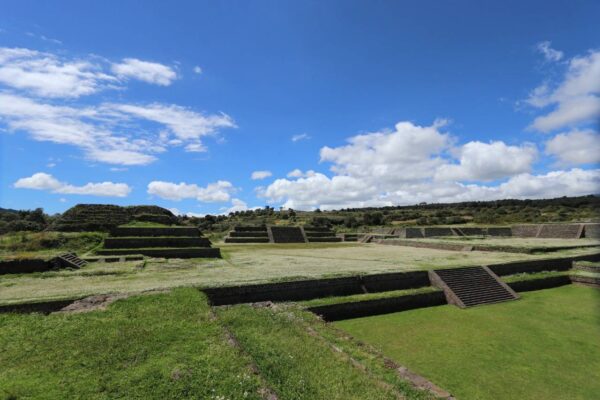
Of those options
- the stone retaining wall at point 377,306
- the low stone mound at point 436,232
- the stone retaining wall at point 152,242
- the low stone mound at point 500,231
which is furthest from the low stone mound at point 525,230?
the stone retaining wall at point 152,242

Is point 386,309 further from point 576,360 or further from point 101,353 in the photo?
point 101,353

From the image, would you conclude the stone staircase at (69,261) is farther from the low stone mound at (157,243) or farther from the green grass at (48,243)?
the low stone mound at (157,243)

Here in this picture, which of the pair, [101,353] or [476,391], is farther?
[476,391]

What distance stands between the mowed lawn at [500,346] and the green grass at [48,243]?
15395mm

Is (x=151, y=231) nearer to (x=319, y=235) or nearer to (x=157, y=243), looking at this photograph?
(x=157, y=243)

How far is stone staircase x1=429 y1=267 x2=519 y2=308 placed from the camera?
12.1m

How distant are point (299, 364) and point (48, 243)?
17.4 m

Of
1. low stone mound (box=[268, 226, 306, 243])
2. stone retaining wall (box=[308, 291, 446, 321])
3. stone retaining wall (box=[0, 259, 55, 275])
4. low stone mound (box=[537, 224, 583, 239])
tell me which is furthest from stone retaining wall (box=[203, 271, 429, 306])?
low stone mound (box=[537, 224, 583, 239])

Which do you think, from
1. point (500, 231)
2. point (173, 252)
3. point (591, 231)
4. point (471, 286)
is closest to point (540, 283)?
point (471, 286)

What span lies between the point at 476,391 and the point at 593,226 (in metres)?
33.0

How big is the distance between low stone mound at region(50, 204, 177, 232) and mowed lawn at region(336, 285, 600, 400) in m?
19.8

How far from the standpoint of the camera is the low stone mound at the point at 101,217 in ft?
70.9

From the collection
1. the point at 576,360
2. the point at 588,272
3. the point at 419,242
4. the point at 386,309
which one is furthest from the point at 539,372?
the point at 419,242

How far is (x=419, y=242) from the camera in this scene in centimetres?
2827
